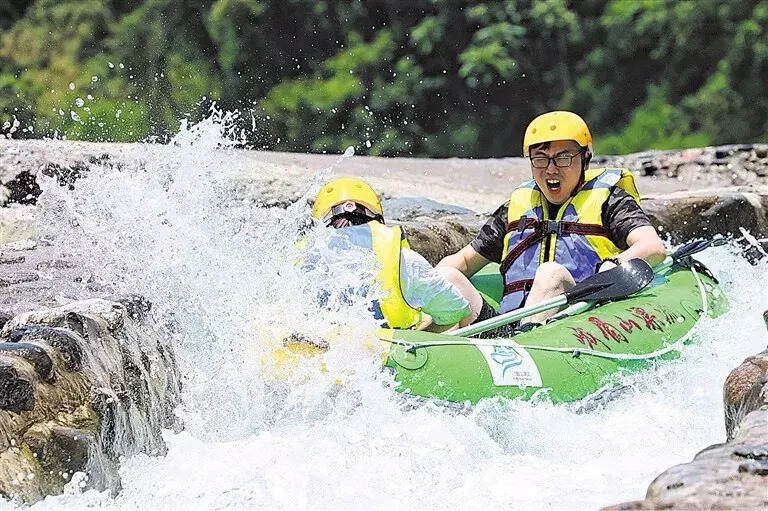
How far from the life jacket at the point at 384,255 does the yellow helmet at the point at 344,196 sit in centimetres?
12

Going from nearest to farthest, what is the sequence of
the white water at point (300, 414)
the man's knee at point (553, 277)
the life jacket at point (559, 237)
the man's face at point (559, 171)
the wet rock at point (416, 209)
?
the white water at point (300, 414) → the man's knee at point (553, 277) → the life jacket at point (559, 237) → the man's face at point (559, 171) → the wet rock at point (416, 209)

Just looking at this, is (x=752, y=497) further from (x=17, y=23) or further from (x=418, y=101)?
(x=17, y=23)

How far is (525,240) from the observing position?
17.4 ft

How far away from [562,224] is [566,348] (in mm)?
951

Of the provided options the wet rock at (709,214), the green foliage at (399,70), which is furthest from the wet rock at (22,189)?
the green foliage at (399,70)

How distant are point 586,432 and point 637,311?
926mm

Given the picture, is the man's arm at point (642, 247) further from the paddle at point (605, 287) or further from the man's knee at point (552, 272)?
the man's knee at point (552, 272)

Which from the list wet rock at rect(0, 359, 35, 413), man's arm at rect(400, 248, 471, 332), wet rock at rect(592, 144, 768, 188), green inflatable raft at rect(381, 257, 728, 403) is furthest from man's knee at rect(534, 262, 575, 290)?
wet rock at rect(592, 144, 768, 188)

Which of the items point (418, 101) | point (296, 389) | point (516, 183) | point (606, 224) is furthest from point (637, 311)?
point (418, 101)

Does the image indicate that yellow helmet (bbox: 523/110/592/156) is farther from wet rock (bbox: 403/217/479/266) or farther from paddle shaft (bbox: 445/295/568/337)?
wet rock (bbox: 403/217/479/266)

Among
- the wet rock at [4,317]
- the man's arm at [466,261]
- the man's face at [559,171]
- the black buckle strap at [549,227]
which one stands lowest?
the wet rock at [4,317]

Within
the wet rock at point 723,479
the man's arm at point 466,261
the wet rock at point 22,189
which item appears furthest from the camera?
the wet rock at point 22,189

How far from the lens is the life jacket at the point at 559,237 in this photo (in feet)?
17.0

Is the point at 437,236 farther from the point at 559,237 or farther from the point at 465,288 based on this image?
the point at 465,288
